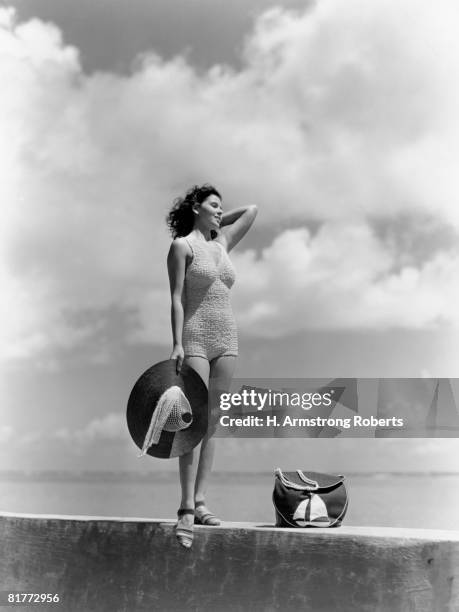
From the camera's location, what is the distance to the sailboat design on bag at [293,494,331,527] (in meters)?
3.94

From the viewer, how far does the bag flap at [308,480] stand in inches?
156

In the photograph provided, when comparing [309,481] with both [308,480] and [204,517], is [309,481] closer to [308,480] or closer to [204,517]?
[308,480]

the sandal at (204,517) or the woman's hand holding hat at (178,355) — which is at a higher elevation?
the woman's hand holding hat at (178,355)

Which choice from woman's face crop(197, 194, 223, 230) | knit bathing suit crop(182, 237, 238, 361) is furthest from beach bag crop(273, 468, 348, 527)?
woman's face crop(197, 194, 223, 230)

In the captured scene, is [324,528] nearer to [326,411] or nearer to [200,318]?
[326,411]

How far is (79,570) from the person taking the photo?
4.19 meters

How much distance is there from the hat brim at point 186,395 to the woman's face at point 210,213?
738mm

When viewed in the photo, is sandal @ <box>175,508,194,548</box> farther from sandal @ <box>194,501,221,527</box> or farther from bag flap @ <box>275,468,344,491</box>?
bag flap @ <box>275,468,344,491</box>

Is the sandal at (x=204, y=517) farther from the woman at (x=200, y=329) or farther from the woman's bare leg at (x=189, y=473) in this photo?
the woman's bare leg at (x=189, y=473)

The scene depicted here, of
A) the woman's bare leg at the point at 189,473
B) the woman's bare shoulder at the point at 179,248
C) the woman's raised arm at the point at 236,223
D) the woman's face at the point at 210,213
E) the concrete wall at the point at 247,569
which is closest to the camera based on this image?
the concrete wall at the point at 247,569

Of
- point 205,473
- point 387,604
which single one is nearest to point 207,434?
point 205,473

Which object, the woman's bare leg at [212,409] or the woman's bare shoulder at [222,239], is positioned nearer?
the woman's bare leg at [212,409]

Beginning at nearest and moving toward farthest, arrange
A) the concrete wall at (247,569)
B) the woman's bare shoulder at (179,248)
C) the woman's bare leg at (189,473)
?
1. the concrete wall at (247,569)
2. the woman's bare leg at (189,473)
3. the woman's bare shoulder at (179,248)

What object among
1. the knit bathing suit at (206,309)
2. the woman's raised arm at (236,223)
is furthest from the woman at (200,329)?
the woman's raised arm at (236,223)
